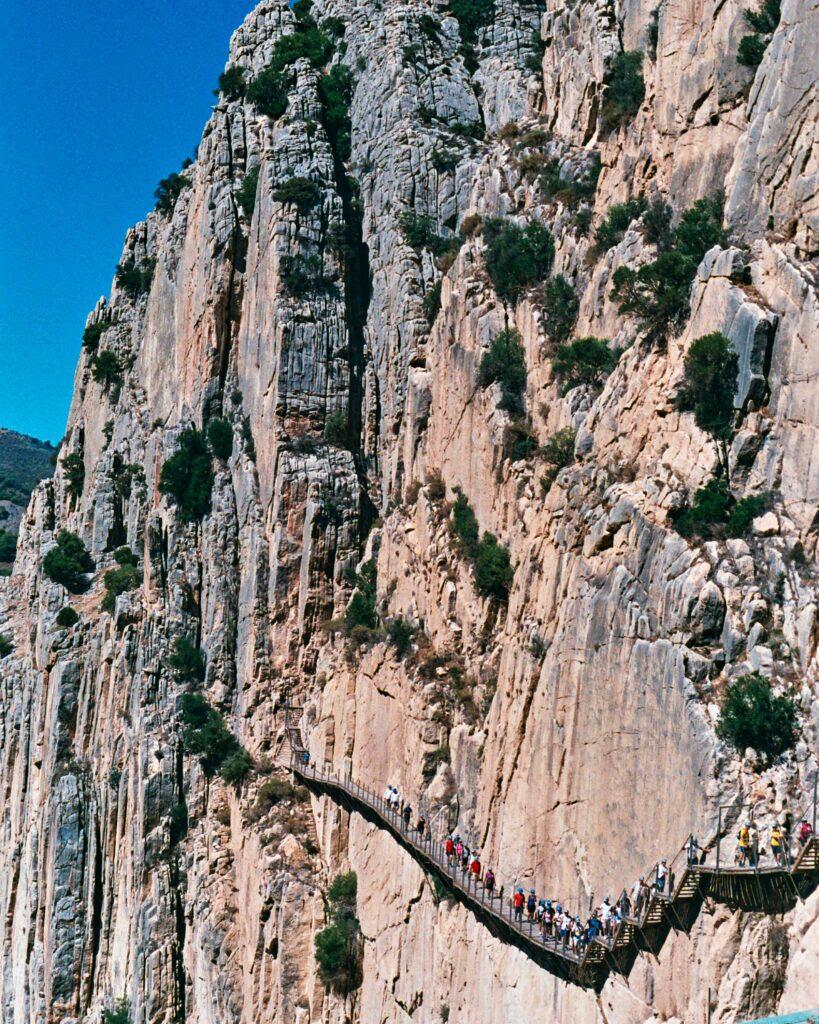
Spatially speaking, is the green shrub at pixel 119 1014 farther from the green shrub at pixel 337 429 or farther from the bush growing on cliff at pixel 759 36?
the bush growing on cliff at pixel 759 36

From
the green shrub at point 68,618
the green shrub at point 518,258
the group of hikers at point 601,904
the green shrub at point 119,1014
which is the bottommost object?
the green shrub at point 119,1014

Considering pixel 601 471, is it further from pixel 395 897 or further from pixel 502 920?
pixel 395 897

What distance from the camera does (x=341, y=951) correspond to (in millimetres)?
46156

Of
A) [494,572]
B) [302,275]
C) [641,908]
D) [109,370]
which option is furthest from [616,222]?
[109,370]

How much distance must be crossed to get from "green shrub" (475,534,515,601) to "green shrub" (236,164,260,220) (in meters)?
26.8

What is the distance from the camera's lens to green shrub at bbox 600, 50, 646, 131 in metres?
43.1

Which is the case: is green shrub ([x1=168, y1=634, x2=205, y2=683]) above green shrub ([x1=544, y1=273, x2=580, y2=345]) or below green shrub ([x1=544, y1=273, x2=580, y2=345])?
below

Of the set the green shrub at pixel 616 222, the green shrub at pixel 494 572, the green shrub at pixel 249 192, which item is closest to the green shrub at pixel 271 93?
the green shrub at pixel 249 192

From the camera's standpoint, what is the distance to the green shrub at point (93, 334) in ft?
281

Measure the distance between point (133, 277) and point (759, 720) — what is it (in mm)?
62092

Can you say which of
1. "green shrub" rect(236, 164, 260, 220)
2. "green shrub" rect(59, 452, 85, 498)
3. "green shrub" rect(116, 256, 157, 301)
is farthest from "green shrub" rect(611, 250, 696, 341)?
"green shrub" rect(59, 452, 85, 498)

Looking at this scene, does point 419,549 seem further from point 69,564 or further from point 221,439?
point 69,564

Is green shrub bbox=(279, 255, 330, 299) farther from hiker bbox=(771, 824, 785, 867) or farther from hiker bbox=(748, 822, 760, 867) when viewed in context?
hiker bbox=(771, 824, 785, 867)

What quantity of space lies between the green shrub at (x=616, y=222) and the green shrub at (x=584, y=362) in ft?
9.97
